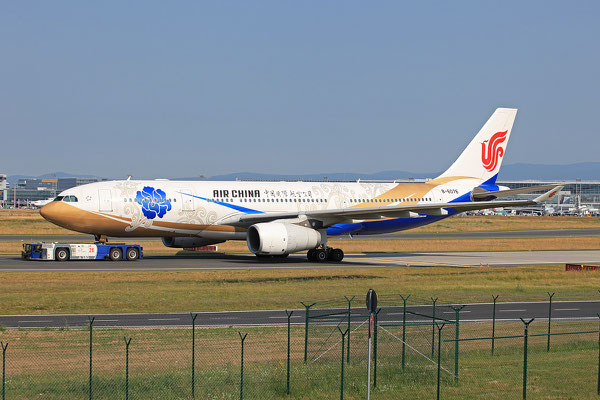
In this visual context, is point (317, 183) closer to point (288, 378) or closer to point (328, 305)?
point (328, 305)

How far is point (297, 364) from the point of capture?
22.0 meters

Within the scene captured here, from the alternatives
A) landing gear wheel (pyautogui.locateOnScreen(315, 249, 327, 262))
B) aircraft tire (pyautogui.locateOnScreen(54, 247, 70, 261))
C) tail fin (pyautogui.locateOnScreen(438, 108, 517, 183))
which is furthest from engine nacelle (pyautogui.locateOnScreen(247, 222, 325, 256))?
tail fin (pyautogui.locateOnScreen(438, 108, 517, 183))

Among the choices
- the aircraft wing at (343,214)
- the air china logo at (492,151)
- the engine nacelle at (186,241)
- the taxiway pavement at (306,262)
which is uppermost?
the air china logo at (492,151)

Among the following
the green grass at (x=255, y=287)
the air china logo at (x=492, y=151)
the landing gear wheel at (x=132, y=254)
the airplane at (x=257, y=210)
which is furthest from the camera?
the air china logo at (x=492, y=151)

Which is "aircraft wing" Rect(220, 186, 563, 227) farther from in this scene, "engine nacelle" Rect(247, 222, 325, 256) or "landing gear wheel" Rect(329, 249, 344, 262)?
"landing gear wheel" Rect(329, 249, 344, 262)

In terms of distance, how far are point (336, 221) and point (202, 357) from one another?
35.7 m

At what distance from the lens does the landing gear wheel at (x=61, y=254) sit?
2148 inches

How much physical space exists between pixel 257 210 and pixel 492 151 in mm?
23752

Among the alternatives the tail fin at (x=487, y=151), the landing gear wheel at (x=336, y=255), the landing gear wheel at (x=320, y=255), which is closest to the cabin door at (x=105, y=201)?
the landing gear wheel at (x=320, y=255)

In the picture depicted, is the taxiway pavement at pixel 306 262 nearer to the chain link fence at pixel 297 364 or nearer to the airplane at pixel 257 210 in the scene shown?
the airplane at pixel 257 210

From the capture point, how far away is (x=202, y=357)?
75.2 ft

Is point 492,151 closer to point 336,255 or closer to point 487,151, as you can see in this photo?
point 487,151

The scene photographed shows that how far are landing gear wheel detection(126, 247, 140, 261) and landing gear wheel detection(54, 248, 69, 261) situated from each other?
14.1ft

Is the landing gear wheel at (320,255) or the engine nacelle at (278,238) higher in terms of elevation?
the engine nacelle at (278,238)
